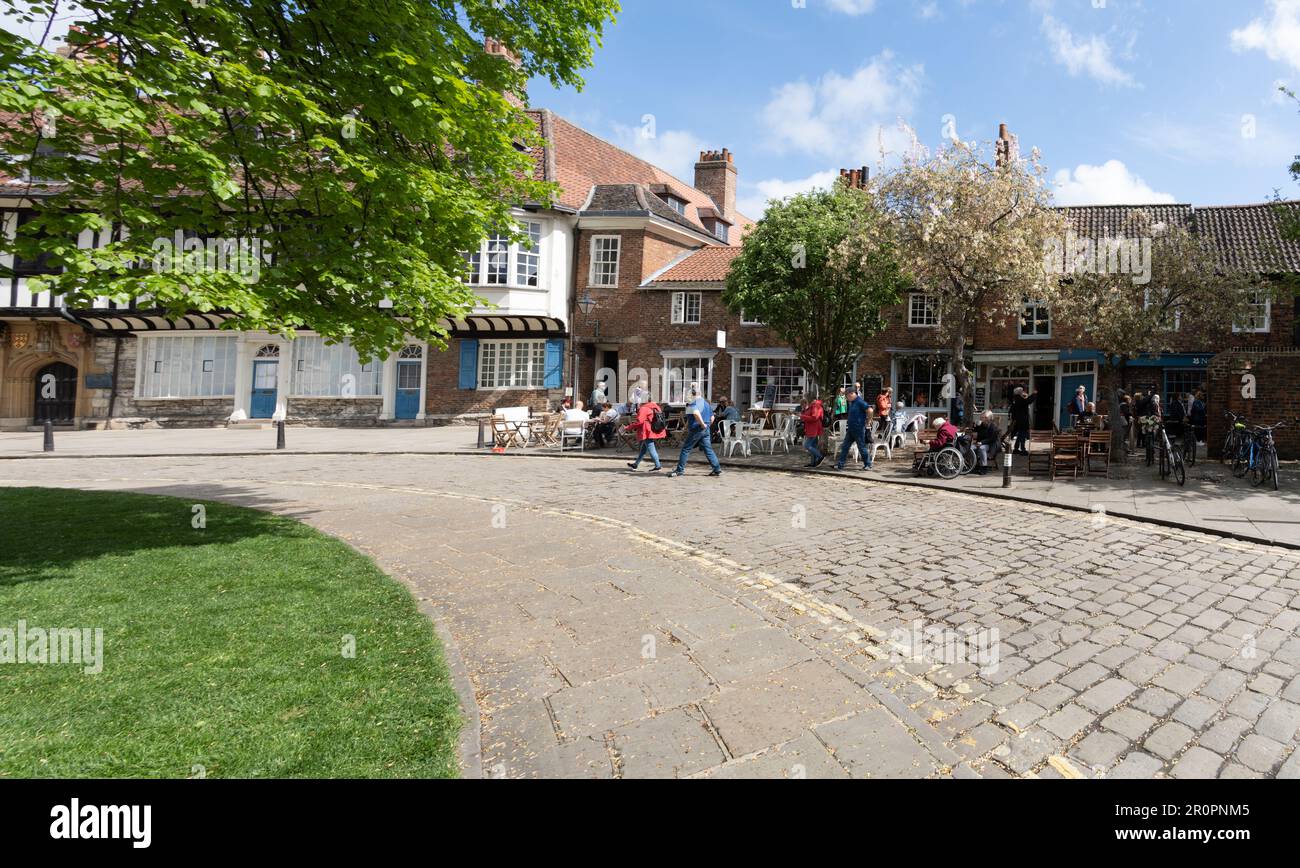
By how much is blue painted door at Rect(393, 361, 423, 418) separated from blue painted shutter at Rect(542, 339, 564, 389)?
5.60 meters

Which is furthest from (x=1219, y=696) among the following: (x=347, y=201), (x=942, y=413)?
(x=942, y=413)

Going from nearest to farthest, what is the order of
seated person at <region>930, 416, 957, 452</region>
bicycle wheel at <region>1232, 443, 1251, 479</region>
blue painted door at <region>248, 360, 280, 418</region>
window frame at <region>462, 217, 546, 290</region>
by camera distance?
1. bicycle wheel at <region>1232, 443, 1251, 479</region>
2. seated person at <region>930, 416, 957, 452</region>
3. window frame at <region>462, 217, 546, 290</region>
4. blue painted door at <region>248, 360, 280, 418</region>

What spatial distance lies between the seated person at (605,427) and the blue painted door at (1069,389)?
18168mm

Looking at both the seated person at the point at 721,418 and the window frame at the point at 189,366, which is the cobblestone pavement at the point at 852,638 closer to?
the seated person at the point at 721,418

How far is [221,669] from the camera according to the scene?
12.1 feet

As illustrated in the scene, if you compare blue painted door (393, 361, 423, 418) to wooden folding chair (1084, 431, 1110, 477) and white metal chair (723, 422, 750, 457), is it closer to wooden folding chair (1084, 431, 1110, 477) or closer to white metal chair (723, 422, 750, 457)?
white metal chair (723, 422, 750, 457)

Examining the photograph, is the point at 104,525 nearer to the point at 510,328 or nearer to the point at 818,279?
the point at 818,279

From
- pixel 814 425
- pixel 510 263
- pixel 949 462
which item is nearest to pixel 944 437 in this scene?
pixel 949 462

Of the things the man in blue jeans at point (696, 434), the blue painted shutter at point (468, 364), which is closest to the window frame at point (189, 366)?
the blue painted shutter at point (468, 364)

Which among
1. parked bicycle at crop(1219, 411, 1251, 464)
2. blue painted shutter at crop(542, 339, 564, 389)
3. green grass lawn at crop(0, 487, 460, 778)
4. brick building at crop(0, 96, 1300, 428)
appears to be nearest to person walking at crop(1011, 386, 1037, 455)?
parked bicycle at crop(1219, 411, 1251, 464)

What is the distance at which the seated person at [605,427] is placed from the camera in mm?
18828

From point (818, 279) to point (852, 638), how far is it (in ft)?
46.0

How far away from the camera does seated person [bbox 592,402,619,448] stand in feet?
61.8
